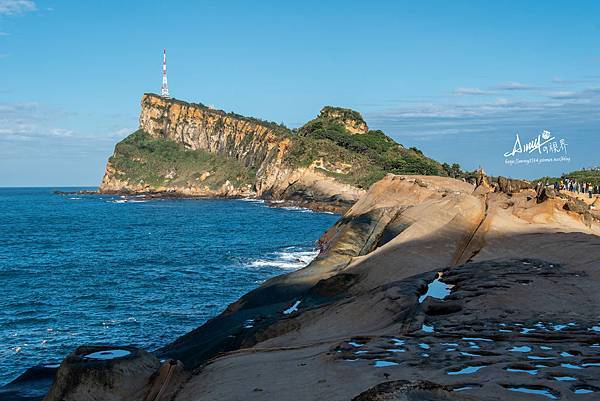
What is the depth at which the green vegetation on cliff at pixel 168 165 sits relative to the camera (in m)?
170

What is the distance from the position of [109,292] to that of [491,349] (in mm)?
29106

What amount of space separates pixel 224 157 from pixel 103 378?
165m

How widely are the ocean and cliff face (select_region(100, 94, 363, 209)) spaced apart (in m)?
43.8

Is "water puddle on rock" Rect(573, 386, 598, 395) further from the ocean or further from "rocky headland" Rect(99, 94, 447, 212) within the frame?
"rocky headland" Rect(99, 94, 447, 212)

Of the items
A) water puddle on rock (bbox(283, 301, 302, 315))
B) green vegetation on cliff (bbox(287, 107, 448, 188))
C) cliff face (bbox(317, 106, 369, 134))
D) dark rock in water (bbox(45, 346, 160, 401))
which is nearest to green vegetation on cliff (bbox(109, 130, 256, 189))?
cliff face (bbox(317, 106, 369, 134))

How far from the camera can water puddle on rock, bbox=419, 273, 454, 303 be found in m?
15.3

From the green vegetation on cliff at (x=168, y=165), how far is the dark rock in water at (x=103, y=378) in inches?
5984

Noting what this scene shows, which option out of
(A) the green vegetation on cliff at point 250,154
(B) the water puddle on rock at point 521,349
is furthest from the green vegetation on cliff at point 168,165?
(B) the water puddle on rock at point 521,349

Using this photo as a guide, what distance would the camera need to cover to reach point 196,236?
223ft

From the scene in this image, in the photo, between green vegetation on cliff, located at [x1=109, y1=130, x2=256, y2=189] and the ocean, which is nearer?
the ocean

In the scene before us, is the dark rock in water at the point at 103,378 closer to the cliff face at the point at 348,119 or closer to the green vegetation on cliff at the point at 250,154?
the green vegetation on cliff at the point at 250,154

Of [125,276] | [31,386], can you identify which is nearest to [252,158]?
[125,276]

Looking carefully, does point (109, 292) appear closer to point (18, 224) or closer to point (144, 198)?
point (18, 224)

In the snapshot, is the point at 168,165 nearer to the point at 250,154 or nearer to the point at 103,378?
the point at 250,154
